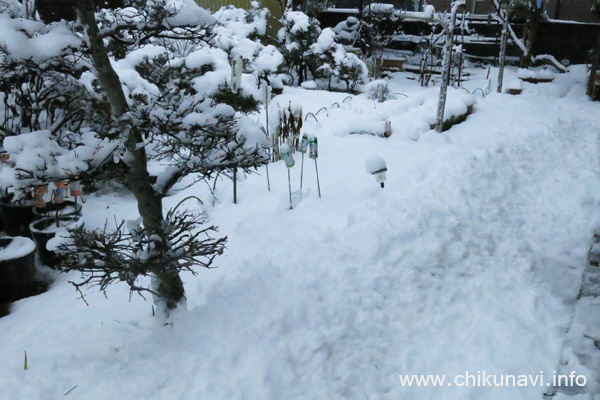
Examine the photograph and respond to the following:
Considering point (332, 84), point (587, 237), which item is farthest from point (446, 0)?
point (587, 237)

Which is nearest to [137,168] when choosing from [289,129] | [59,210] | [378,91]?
[59,210]

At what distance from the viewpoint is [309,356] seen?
3.14m

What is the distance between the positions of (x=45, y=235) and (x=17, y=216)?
2.64ft

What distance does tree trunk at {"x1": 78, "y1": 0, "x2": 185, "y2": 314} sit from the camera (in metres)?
2.80

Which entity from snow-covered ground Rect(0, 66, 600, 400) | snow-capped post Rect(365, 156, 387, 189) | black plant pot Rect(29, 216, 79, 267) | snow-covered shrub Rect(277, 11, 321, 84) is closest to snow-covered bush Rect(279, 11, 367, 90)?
snow-covered shrub Rect(277, 11, 321, 84)

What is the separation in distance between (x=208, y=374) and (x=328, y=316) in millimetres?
974

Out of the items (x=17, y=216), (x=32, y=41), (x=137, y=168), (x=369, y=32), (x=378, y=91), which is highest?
(x=32, y=41)

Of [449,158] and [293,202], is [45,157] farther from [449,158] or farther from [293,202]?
[449,158]

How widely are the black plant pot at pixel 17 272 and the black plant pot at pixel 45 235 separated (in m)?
0.32

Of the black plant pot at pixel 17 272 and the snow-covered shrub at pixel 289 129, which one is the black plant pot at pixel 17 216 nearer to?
the black plant pot at pixel 17 272

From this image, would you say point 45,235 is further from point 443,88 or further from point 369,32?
point 369,32

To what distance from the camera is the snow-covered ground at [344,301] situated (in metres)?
2.96

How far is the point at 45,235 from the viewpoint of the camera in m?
4.58

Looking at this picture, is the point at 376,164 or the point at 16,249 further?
the point at 376,164
